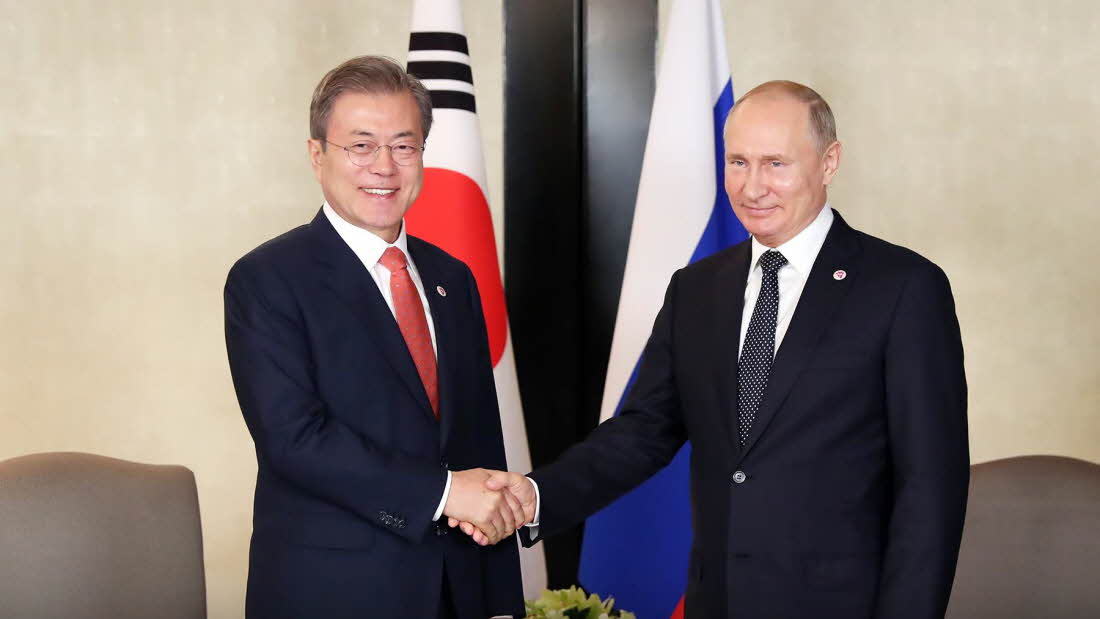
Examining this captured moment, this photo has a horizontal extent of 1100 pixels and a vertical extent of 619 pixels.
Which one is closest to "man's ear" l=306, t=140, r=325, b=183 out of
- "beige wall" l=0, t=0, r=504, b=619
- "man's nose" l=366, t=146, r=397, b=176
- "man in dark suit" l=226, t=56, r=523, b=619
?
"man in dark suit" l=226, t=56, r=523, b=619

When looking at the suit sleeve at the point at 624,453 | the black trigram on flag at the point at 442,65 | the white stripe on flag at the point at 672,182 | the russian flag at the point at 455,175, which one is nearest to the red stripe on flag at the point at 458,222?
the russian flag at the point at 455,175

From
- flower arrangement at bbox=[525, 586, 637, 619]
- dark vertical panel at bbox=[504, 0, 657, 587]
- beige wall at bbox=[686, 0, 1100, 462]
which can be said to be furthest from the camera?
beige wall at bbox=[686, 0, 1100, 462]

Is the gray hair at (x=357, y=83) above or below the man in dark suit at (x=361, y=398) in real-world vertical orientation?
above

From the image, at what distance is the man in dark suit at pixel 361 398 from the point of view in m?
2.16

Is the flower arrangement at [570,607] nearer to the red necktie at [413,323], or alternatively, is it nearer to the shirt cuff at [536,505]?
the shirt cuff at [536,505]

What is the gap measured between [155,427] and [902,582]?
2.83 m

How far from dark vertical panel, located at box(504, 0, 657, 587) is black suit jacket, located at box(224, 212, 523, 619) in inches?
65.4

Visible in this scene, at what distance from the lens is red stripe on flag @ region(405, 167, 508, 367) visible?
3.46 metres

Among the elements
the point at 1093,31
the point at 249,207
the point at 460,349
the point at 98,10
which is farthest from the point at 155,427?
the point at 1093,31

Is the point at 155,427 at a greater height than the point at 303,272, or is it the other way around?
the point at 303,272

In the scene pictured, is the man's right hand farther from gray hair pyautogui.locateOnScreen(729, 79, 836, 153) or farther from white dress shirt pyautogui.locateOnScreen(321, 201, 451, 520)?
gray hair pyautogui.locateOnScreen(729, 79, 836, 153)

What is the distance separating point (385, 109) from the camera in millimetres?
2299

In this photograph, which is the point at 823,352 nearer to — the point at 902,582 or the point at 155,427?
the point at 902,582

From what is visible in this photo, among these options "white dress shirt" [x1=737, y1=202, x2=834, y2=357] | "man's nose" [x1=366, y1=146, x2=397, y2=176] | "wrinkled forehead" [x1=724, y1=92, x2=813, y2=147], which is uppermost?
"wrinkled forehead" [x1=724, y1=92, x2=813, y2=147]
